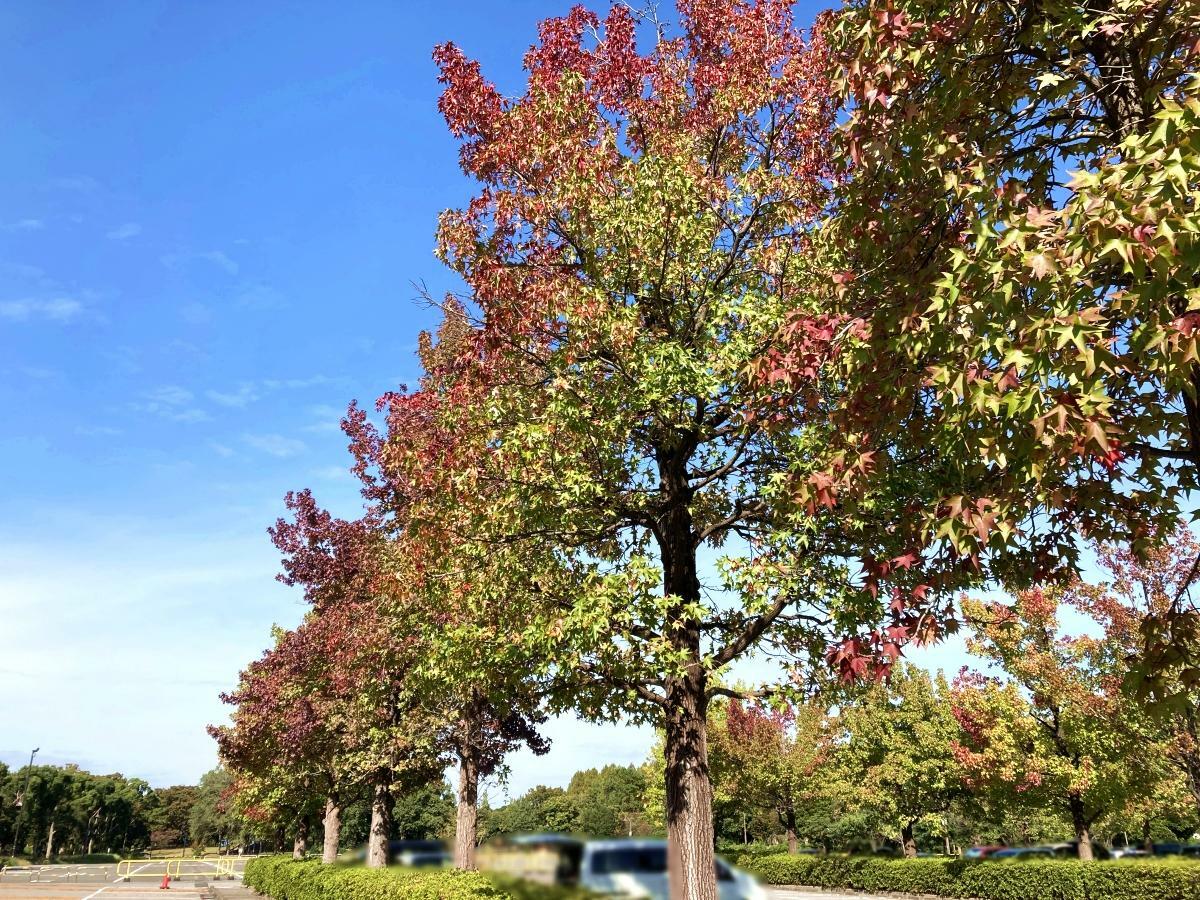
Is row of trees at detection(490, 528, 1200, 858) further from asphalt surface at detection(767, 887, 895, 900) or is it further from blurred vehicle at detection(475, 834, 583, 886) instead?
asphalt surface at detection(767, 887, 895, 900)

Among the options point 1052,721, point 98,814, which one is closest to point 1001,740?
point 1052,721

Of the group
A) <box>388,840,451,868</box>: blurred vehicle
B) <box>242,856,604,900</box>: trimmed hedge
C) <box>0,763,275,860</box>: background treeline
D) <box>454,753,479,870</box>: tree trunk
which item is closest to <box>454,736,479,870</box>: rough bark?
<box>454,753,479,870</box>: tree trunk

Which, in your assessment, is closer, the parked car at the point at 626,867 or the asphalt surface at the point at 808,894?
the parked car at the point at 626,867

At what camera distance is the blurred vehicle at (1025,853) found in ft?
89.4

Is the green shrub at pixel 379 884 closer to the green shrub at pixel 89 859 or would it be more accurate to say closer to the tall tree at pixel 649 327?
the tall tree at pixel 649 327

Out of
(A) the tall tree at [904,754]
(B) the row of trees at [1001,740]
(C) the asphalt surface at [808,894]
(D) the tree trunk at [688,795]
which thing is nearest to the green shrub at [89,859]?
(B) the row of trees at [1001,740]

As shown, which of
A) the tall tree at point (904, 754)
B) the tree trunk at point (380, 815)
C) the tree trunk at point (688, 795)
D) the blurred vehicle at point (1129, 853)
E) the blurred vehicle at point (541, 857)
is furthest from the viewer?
the tall tree at point (904, 754)

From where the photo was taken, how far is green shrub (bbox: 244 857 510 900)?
35.1 ft

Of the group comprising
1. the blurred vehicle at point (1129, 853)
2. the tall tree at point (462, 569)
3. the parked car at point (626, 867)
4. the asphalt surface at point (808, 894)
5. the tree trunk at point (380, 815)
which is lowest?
the asphalt surface at point (808, 894)

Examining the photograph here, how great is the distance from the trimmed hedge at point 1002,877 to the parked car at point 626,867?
43.9 ft

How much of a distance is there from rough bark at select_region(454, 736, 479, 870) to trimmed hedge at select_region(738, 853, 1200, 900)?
23.4ft

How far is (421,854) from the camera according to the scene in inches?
528

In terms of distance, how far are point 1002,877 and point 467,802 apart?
19.0m

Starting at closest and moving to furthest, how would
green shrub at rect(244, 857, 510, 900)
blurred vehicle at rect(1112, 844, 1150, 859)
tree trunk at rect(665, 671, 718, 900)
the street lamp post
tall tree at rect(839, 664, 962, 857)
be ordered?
tree trunk at rect(665, 671, 718, 900), green shrub at rect(244, 857, 510, 900), blurred vehicle at rect(1112, 844, 1150, 859), tall tree at rect(839, 664, 962, 857), the street lamp post
